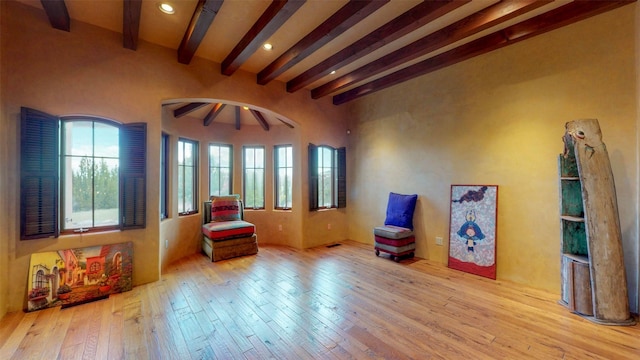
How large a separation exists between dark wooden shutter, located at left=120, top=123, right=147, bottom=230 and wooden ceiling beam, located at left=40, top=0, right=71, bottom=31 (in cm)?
120

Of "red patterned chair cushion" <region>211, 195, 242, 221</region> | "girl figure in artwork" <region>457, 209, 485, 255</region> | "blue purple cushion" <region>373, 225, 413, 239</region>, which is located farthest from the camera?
"red patterned chair cushion" <region>211, 195, 242, 221</region>

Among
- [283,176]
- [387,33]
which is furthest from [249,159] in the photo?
[387,33]

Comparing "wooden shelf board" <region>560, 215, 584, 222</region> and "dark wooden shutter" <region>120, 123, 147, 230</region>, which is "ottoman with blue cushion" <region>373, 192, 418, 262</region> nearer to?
"wooden shelf board" <region>560, 215, 584, 222</region>

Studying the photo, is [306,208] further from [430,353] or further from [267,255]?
[430,353]

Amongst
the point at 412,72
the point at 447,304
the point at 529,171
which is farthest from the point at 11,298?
the point at 529,171

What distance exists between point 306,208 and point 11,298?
3.96 m

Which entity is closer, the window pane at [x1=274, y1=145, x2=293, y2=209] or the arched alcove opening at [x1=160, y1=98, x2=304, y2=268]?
the arched alcove opening at [x1=160, y1=98, x2=304, y2=268]

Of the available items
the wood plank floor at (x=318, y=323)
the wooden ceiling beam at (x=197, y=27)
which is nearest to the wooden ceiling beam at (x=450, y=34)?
the wooden ceiling beam at (x=197, y=27)

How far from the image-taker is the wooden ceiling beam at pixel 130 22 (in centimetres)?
254

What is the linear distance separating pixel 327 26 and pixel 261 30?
780 mm

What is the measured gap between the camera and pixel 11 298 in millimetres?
2623

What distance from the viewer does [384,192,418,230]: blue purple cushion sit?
441cm

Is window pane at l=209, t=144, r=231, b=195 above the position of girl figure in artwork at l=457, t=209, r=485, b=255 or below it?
above

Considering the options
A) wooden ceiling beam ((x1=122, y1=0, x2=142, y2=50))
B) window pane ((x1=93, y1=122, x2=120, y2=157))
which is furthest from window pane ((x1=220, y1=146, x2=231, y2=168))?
wooden ceiling beam ((x1=122, y1=0, x2=142, y2=50))
